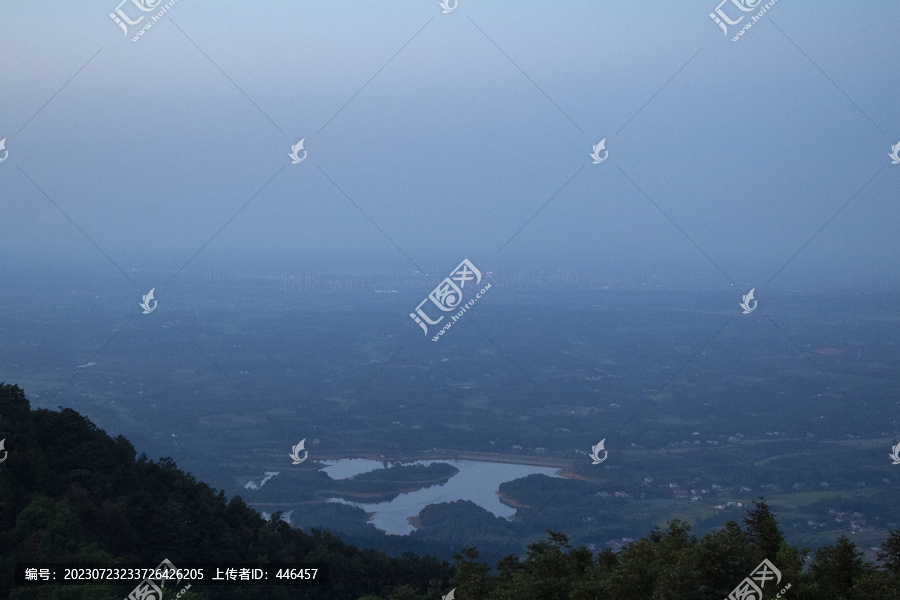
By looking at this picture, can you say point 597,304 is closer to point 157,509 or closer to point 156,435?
point 156,435

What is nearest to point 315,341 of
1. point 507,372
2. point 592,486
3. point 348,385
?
point 348,385
